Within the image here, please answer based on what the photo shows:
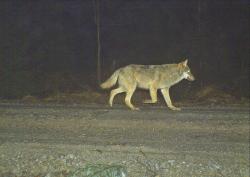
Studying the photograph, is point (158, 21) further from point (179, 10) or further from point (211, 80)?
point (211, 80)

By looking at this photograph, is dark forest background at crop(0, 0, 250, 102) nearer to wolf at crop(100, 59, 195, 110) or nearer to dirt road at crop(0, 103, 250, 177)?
wolf at crop(100, 59, 195, 110)

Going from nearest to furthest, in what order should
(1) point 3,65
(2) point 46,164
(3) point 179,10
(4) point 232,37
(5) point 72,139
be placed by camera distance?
1. (2) point 46,164
2. (5) point 72,139
3. (1) point 3,65
4. (4) point 232,37
5. (3) point 179,10

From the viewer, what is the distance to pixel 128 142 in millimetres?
9242

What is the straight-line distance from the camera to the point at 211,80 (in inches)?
837

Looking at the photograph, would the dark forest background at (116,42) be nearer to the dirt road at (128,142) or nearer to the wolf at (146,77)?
the wolf at (146,77)

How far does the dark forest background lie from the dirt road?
22.8 ft

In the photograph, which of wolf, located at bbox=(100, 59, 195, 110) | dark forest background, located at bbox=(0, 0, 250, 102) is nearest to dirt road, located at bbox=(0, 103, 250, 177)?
wolf, located at bbox=(100, 59, 195, 110)

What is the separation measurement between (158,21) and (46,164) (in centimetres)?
1801

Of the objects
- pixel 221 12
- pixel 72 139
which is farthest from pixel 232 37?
pixel 72 139

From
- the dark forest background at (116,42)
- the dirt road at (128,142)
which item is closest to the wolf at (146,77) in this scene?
the dirt road at (128,142)

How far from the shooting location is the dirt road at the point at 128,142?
26.8ft

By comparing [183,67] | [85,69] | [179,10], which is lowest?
[85,69]

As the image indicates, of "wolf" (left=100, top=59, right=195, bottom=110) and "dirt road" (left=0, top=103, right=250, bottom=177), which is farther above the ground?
"wolf" (left=100, top=59, right=195, bottom=110)

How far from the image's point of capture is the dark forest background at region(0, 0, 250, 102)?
1947 centimetres
